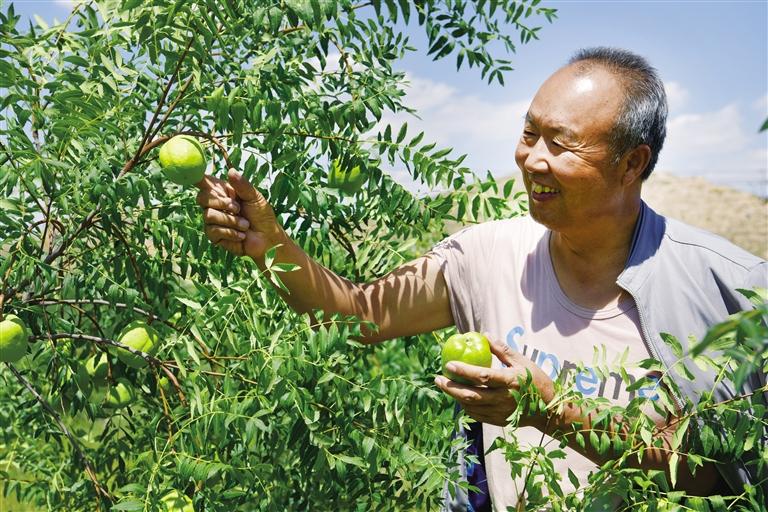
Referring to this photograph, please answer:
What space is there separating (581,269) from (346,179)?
81cm

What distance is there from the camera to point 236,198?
2.36 m

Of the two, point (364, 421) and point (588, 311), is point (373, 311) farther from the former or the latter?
point (588, 311)

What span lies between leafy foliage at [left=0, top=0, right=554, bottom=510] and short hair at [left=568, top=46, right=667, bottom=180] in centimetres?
49

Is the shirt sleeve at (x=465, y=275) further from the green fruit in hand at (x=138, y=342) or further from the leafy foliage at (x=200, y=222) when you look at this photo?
the green fruit in hand at (x=138, y=342)

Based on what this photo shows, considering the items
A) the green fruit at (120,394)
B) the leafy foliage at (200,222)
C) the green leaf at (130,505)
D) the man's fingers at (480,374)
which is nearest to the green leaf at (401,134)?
the leafy foliage at (200,222)

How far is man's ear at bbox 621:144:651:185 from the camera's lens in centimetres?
250

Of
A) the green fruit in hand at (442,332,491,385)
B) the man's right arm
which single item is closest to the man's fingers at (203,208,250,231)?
the man's right arm

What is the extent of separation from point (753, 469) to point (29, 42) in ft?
7.66

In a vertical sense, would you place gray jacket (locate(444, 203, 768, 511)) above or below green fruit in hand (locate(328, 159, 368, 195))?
below

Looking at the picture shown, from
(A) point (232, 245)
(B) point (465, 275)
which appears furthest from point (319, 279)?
(B) point (465, 275)

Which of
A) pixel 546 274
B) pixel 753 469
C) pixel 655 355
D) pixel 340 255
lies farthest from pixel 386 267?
pixel 753 469

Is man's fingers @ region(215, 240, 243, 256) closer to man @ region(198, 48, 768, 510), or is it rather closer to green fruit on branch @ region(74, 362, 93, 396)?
man @ region(198, 48, 768, 510)

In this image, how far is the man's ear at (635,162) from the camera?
2.50 m

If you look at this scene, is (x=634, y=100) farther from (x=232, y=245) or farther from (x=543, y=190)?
(x=232, y=245)
